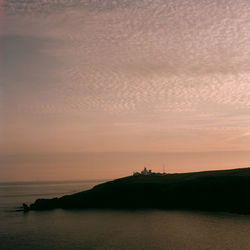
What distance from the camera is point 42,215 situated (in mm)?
116312

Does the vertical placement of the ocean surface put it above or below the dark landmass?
below

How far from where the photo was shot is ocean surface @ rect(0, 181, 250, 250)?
65.6 metres

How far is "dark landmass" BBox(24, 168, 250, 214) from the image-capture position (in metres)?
116

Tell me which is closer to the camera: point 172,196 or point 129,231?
point 129,231

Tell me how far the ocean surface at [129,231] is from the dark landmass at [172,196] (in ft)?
43.3

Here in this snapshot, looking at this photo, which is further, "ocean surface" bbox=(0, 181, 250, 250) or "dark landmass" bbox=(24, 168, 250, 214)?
"dark landmass" bbox=(24, 168, 250, 214)

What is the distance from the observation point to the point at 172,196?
424 ft

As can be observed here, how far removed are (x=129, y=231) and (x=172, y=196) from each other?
173ft

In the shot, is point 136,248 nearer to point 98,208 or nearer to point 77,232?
point 77,232

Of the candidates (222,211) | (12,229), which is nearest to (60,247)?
(12,229)

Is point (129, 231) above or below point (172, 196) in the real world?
below

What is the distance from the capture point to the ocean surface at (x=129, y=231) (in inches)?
2581

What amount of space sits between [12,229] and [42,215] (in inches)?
1067

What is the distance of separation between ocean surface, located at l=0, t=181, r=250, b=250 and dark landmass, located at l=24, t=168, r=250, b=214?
13.2 metres
